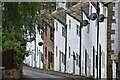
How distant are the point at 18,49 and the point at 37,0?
5223 mm

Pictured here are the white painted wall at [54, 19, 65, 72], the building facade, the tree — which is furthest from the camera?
the building facade

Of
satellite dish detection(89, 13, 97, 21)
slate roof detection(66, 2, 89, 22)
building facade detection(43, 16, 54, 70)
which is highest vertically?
slate roof detection(66, 2, 89, 22)

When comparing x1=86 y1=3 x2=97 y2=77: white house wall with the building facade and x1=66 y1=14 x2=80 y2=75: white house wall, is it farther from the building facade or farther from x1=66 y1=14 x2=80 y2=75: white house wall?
the building facade

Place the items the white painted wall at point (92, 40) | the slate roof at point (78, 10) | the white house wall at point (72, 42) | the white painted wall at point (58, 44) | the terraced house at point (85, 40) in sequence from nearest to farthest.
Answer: the terraced house at point (85, 40)
the white painted wall at point (92, 40)
the slate roof at point (78, 10)
the white house wall at point (72, 42)
the white painted wall at point (58, 44)

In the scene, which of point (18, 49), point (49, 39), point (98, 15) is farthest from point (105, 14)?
point (49, 39)

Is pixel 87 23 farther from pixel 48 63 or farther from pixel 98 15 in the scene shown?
pixel 48 63

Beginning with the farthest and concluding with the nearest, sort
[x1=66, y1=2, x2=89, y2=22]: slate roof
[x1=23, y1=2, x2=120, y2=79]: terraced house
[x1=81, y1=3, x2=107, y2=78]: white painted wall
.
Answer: [x1=66, y1=2, x2=89, y2=22]: slate roof → [x1=81, y1=3, x2=107, y2=78]: white painted wall → [x1=23, y1=2, x2=120, y2=79]: terraced house

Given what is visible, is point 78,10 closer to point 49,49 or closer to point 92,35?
point 92,35

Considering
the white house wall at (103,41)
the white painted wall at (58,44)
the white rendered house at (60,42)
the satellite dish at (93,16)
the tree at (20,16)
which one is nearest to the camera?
the tree at (20,16)

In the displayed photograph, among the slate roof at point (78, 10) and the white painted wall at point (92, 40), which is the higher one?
the slate roof at point (78, 10)

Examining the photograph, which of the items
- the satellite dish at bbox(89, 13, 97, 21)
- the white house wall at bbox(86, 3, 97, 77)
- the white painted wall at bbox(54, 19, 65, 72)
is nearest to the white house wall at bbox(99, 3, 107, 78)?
the white house wall at bbox(86, 3, 97, 77)

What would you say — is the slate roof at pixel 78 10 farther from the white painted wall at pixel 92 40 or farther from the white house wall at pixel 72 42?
the white painted wall at pixel 92 40

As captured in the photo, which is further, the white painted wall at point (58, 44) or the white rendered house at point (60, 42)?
the white painted wall at point (58, 44)

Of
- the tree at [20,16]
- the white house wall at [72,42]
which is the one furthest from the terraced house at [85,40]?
the tree at [20,16]
